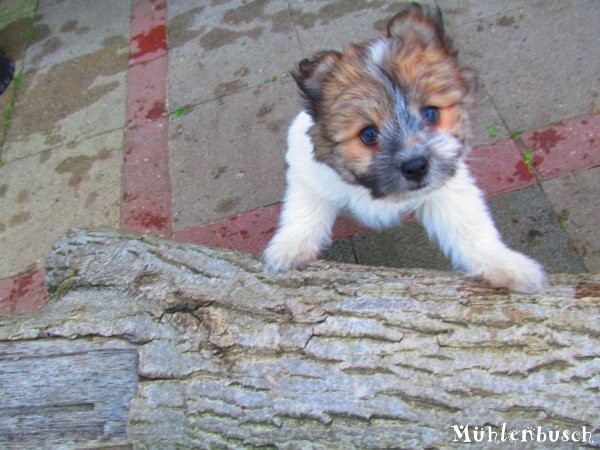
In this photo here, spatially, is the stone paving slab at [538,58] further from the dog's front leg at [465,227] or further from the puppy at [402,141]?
the puppy at [402,141]

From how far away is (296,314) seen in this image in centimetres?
220

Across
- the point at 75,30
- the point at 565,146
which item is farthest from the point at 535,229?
the point at 75,30

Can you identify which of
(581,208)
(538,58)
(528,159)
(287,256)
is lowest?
(581,208)

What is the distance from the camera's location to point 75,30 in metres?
5.93

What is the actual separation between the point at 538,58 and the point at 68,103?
4.33 meters

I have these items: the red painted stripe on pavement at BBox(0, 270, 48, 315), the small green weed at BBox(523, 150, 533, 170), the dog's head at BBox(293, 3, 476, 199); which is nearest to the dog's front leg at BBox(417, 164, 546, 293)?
the dog's head at BBox(293, 3, 476, 199)

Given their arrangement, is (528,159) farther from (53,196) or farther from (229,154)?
(53,196)

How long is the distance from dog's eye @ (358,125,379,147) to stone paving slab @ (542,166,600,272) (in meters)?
1.70

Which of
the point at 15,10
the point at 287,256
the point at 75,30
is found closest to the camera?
the point at 287,256

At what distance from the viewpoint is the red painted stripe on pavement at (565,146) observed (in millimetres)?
3578

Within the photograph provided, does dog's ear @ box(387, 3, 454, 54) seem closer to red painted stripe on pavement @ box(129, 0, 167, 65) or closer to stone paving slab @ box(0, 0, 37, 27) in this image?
red painted stripe on pavement @ box(129, 0, 167, 65)

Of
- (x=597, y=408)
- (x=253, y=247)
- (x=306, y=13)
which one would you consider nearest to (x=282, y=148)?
(x=253, y=247)

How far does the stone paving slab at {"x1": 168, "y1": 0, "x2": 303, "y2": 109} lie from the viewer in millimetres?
4816

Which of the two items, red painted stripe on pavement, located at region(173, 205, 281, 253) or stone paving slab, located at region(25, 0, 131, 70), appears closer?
red painted stripe on pavement, located at region(173, 205, 281, 253)
